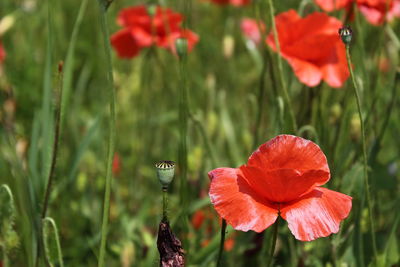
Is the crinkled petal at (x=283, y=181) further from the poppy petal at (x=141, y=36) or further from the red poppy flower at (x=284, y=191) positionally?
the poppy petal at (x=141, y=36)

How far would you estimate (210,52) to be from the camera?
7.67 ft

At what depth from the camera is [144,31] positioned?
1.67m

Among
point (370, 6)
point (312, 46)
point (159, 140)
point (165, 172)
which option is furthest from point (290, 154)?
point (159, 140)

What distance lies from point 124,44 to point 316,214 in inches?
41.9

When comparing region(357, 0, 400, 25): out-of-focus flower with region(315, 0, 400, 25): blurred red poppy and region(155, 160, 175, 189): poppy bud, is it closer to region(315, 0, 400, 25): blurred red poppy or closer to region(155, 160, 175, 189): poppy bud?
region(315, 0, 400, 25): blurred red poppy

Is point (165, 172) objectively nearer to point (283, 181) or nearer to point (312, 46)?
point (283, 181)

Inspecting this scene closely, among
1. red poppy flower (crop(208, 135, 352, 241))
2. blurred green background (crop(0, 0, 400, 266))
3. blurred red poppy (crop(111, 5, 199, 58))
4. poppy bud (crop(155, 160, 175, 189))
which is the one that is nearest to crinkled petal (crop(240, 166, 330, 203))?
red poppy flower (crop(208, 135, 352, 241))

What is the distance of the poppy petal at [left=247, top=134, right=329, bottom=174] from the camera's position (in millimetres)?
762

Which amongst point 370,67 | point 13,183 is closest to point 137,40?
point 370,67

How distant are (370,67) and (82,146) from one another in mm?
890

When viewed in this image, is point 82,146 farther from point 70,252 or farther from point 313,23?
point 313,23

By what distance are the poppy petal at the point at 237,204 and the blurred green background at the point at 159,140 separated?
225 mm

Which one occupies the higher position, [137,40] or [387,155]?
[137,40]

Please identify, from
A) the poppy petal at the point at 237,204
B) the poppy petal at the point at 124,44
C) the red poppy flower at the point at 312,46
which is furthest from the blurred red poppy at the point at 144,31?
the poppy petal at the point at 237,204
